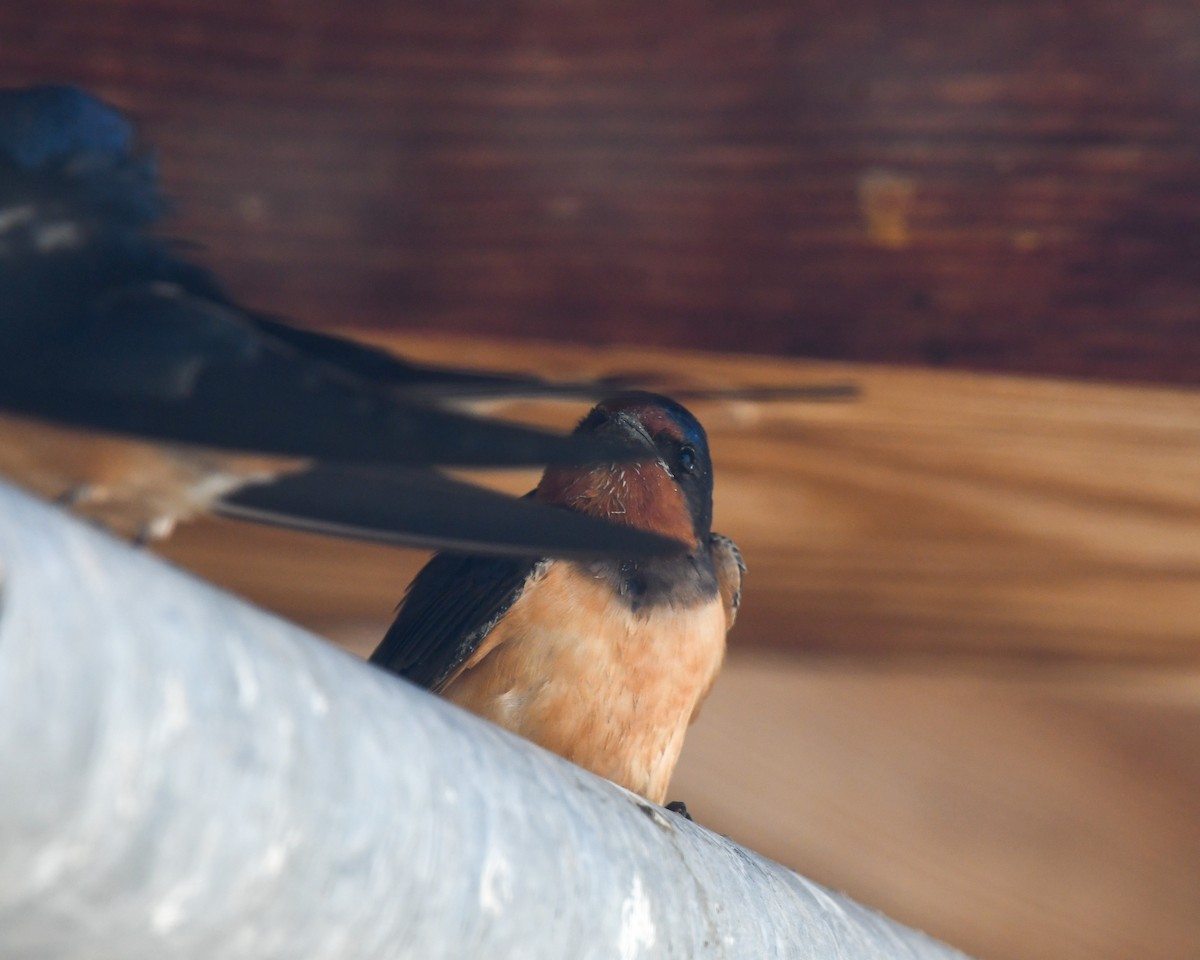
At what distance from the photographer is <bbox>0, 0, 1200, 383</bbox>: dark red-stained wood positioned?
3.94 ft

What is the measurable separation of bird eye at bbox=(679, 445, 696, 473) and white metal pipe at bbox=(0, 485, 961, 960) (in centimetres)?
65

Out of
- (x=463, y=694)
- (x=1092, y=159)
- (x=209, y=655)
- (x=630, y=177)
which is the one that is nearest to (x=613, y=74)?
(x=630, y=177)

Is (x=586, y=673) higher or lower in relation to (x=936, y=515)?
lower

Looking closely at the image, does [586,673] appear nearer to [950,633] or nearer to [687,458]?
[687,458]

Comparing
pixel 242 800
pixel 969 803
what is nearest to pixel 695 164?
pixel 969 803

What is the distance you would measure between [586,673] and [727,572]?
19 cm

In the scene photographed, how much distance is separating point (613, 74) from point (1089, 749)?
83 cm

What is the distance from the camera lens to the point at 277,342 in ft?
3.15

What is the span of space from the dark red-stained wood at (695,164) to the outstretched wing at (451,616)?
0.21 metres

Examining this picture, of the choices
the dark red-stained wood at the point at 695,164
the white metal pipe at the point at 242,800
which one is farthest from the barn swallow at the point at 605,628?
the white metal pipe at the point at 242,800

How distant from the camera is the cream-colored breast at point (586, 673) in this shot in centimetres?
120

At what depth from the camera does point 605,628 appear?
122cm

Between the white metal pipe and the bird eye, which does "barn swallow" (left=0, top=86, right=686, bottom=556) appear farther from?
the bird eye

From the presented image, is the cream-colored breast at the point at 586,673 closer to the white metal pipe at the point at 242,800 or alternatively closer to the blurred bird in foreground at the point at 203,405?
the blurred bird in foreground at the point at 203,405
